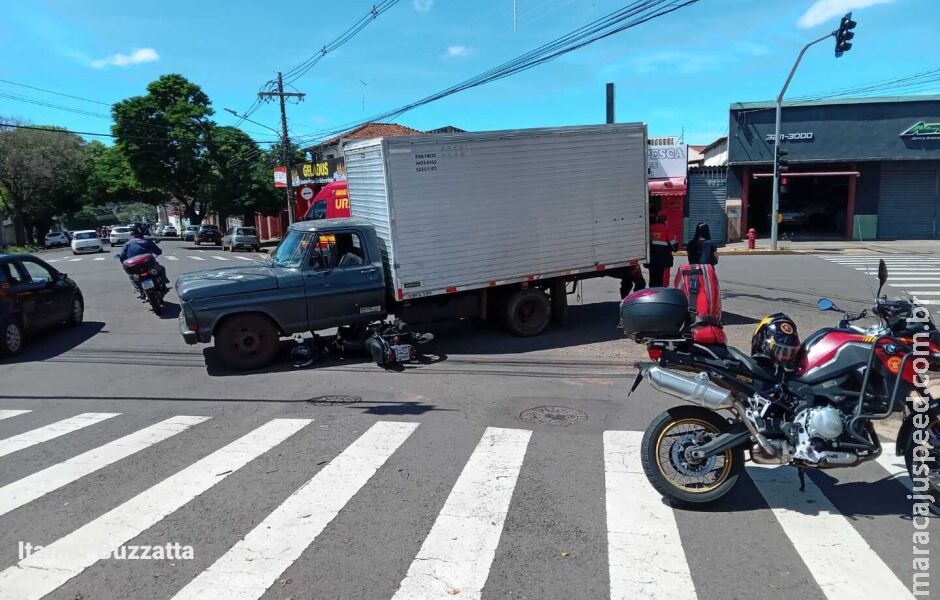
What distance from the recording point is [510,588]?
3475mm

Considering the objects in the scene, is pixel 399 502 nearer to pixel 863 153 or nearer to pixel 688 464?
pixel 688 464

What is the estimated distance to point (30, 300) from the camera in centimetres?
1070

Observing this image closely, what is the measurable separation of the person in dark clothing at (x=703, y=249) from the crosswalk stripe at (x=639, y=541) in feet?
15.8

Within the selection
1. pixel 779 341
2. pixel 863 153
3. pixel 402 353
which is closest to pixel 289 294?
pixel 402 353

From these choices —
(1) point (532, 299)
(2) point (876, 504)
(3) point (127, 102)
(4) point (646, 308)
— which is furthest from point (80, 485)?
(3) point (127, 102)

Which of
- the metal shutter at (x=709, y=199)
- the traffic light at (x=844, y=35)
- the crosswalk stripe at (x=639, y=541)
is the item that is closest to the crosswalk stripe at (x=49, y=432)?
the crosswalk stripe at (x=639, y=541)

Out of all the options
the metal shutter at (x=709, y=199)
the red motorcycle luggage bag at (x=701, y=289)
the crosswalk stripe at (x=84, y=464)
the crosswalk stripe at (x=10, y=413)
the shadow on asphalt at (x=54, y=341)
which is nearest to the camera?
the crosswalk stripe at (x=84, y=464)

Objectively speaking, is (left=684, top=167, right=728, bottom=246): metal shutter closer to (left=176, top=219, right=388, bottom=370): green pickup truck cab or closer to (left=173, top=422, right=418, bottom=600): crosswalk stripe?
(left=176, top=219, right=388, bottom=370): green pickup truck cab

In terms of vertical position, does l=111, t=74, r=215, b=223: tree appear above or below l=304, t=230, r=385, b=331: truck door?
above

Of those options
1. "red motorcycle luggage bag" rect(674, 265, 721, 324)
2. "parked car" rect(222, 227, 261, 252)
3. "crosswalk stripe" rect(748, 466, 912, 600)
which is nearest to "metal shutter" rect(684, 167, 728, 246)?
"parked car" rect(222, 227, 261, 252)

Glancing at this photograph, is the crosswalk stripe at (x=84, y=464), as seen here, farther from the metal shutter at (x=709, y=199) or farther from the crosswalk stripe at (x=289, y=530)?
the metal shutter at (x=709, y=199)

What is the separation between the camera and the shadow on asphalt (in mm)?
10281

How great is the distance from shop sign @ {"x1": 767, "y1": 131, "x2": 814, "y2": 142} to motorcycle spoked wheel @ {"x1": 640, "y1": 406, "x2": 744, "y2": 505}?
31.1m

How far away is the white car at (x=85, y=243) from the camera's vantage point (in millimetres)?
40688
